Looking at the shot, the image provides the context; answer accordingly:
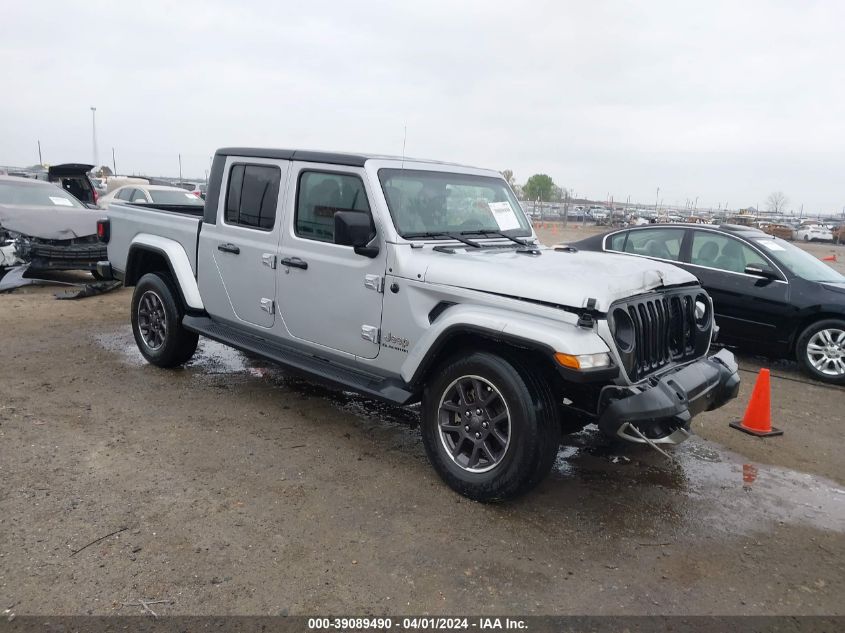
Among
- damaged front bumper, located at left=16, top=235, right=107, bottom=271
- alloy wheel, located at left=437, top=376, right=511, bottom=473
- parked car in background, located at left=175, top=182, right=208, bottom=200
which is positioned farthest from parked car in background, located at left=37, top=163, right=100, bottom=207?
alloy wheel, located at left=437, top=376, right=511, bottom=473

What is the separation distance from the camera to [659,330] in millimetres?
3795

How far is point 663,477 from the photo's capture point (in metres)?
4.35

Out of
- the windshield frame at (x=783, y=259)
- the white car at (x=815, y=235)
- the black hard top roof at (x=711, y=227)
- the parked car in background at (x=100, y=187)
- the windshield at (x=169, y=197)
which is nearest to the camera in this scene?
the windshield frame at (x=783, y=259)

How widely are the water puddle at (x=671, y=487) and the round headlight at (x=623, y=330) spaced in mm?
1053

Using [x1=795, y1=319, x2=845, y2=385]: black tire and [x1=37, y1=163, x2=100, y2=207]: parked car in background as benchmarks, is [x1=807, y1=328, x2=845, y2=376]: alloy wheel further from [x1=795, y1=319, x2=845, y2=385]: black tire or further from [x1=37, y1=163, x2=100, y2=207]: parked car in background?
[x1=37, y1=163, x2=100, y2=207]: parked car in background

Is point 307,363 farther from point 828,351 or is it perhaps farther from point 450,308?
point 828,351

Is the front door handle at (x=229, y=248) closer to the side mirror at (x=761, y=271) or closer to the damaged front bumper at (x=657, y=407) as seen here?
the damaged front bumper at (x=657, y=407)

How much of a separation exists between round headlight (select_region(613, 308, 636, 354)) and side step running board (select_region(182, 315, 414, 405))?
1310 millimetres

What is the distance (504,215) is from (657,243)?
12.5 feet

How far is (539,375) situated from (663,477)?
1.43 m

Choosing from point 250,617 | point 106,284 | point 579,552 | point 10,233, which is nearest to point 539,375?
point 579,552

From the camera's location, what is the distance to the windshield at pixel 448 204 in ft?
14.2

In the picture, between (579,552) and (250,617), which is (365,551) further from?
(579,552)

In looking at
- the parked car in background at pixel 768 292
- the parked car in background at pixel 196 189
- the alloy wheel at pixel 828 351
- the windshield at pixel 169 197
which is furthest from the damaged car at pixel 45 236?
the alloy wheel at pixel 828 351
